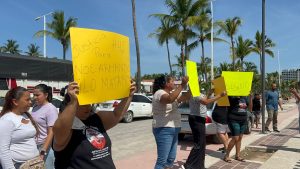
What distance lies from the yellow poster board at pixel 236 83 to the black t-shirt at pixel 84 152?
17.9 ft

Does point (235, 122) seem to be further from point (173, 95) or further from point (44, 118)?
point (44, 118)

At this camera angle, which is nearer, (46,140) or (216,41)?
(46,140)

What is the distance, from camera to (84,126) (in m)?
2.97

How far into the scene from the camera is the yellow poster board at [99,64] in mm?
2771

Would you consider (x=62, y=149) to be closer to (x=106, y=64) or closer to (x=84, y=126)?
(x=84, y=126)

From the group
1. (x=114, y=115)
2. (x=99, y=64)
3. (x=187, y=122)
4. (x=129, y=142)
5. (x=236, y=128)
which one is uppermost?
(x=99, y=64)

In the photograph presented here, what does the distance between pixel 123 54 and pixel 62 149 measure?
0.94 metres

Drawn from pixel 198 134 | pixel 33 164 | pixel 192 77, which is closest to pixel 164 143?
pixel 192 77

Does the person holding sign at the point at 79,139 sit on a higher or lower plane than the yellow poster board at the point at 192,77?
lower

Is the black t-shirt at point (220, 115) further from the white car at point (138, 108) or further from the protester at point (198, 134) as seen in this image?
the white car at point (138, 108)

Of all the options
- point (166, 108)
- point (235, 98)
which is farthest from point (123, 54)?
point (235, 98)

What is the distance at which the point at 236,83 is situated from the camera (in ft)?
27.1

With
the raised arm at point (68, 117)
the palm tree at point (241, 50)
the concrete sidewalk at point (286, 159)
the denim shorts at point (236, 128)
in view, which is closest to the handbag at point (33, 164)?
the raised arm at point (68, 117)

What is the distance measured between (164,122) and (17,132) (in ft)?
8.44
